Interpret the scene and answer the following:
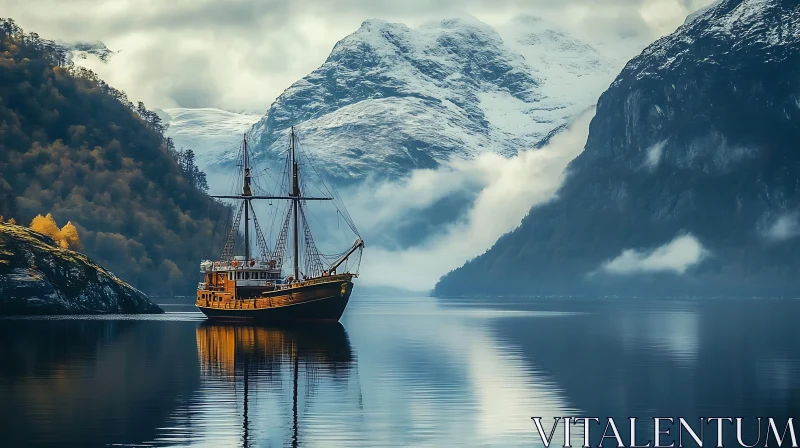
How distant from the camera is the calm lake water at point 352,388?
82438 millimetres

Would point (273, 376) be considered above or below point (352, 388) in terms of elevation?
above

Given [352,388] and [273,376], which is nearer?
[352,388]

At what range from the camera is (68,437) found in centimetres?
7869

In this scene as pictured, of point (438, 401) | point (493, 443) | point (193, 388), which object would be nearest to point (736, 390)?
point (438, 401)

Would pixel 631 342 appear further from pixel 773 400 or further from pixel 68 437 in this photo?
pixel 68 437

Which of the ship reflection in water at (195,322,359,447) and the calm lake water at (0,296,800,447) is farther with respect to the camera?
the ship reflection in water at (195,322,359,447)

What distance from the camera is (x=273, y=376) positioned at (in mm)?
115812

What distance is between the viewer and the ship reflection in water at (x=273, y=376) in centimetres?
8688

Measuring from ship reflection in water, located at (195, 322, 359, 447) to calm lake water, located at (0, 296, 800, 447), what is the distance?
0.55 ft

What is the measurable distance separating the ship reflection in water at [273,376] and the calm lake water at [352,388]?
167mm

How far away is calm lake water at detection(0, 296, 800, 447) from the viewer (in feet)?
270

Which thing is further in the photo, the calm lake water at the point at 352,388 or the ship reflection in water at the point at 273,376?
the ship reflection in water at the point at 273,376

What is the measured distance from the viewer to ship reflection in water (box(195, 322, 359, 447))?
8688 centimetres

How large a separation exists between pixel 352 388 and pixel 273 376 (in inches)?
416
